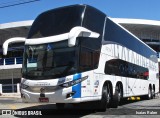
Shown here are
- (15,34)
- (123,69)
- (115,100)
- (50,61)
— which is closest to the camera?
(50,61)

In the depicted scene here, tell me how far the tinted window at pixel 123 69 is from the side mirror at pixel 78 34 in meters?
2.36

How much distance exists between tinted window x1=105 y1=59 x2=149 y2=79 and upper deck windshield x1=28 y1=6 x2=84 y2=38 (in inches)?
111

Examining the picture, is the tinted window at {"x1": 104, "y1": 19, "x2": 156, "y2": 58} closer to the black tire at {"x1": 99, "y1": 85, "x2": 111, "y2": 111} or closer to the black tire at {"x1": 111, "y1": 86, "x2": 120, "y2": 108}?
the black tire at {"x1": 99, "y1": 85, "x2": 111, "y2": 111}

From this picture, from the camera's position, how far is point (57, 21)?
13258 millimetres

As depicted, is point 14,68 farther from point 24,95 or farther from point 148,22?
point 24,95

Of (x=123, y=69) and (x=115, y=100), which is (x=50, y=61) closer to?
(x=115, y=100)

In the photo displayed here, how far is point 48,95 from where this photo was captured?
479 inches

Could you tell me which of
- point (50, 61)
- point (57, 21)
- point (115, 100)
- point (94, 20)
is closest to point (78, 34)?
point (50, 61)

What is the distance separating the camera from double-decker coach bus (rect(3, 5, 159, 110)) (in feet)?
39.6

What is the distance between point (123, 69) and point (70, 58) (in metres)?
5.93

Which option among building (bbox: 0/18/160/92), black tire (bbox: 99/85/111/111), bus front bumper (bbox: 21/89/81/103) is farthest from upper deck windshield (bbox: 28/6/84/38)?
building (bbox: 0/18/160/92)

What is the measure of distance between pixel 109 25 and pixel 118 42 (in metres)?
1.71

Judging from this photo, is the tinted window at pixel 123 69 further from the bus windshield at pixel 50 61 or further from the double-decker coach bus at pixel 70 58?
the bus windshield at pixel 50 61

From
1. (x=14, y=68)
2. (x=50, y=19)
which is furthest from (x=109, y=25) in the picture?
(x=14, y=68)
